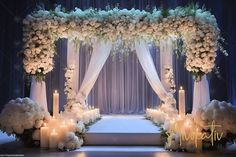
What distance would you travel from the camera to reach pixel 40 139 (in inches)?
205

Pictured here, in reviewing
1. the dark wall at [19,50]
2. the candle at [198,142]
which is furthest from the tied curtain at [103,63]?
the candle at [198,142]

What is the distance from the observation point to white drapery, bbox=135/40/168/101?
794cm

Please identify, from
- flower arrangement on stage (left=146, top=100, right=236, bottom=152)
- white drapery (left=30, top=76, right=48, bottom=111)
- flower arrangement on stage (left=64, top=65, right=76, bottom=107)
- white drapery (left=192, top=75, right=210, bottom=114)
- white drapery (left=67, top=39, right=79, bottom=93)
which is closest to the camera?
flower arrangement on stage (left=146, top=100, right=236, bottom=152)

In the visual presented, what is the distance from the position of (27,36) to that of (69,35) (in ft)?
2.57

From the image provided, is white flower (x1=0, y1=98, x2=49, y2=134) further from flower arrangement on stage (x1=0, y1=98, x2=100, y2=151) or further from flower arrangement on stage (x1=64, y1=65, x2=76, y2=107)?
flower arrangement on stage (x1=64, y1=65, x2=76, y2=107)

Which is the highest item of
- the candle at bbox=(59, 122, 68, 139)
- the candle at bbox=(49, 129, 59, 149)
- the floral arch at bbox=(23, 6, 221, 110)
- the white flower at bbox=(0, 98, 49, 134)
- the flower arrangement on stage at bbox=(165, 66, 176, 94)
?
the floral arch at bbox=(23, 6, 221, 110)

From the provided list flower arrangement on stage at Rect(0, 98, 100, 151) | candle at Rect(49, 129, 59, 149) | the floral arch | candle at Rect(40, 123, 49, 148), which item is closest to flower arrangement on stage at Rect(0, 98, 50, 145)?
flower arrangement on stage at Rect(0, 98, 100, 151)

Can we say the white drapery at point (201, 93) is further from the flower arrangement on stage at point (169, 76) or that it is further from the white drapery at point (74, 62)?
the white drapery at point (74, 62)

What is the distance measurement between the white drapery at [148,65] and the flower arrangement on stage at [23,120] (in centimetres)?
312

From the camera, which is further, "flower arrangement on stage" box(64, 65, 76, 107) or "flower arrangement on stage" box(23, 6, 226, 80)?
"flower arrangement on stage" box(64, 65, 76, 107)

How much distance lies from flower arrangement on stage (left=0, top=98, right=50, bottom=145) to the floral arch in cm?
174

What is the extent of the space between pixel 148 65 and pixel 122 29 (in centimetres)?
175

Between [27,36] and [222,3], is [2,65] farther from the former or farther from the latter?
[222,3]

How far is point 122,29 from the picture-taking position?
6.62m
